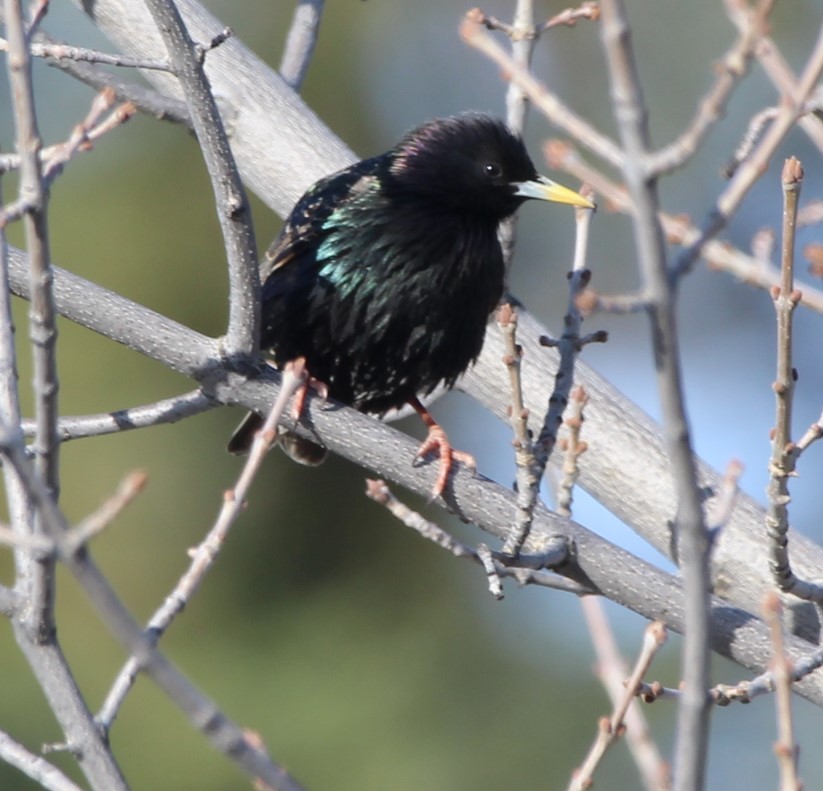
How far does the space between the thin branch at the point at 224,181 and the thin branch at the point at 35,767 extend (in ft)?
3.47

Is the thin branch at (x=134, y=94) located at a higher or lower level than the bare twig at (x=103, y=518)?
higher

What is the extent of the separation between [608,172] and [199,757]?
474 cm

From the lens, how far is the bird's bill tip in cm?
383

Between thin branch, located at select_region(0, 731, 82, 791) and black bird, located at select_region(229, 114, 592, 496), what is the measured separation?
1971 mm

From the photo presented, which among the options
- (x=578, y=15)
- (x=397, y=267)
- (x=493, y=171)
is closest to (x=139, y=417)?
(x=397, y=267)

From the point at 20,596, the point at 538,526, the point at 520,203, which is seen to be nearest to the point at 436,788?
the point at 520,203

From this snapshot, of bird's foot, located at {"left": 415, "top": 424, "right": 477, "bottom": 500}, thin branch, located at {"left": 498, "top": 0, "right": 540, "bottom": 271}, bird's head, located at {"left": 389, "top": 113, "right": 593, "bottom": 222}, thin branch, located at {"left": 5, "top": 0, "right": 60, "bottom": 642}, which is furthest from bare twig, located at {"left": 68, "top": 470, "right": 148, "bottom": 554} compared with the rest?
bird's head, located at {"left": 389, "top": 113, "right": 593, "bottom": 222}

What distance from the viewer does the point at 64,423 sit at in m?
3.11

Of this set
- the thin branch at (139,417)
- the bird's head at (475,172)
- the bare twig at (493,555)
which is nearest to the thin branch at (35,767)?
the bare twig at (493,555)

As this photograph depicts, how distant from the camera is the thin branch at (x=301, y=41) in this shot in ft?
14.0

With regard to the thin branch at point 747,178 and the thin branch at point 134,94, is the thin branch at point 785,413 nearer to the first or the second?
the thin branch at point 747,178

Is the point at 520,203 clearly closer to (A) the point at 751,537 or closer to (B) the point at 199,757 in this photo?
(A) the point at 751,537

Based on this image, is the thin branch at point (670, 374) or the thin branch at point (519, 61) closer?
the thin branch at point (670, 374)

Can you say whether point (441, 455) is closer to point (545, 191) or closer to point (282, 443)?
point (545, 191)
